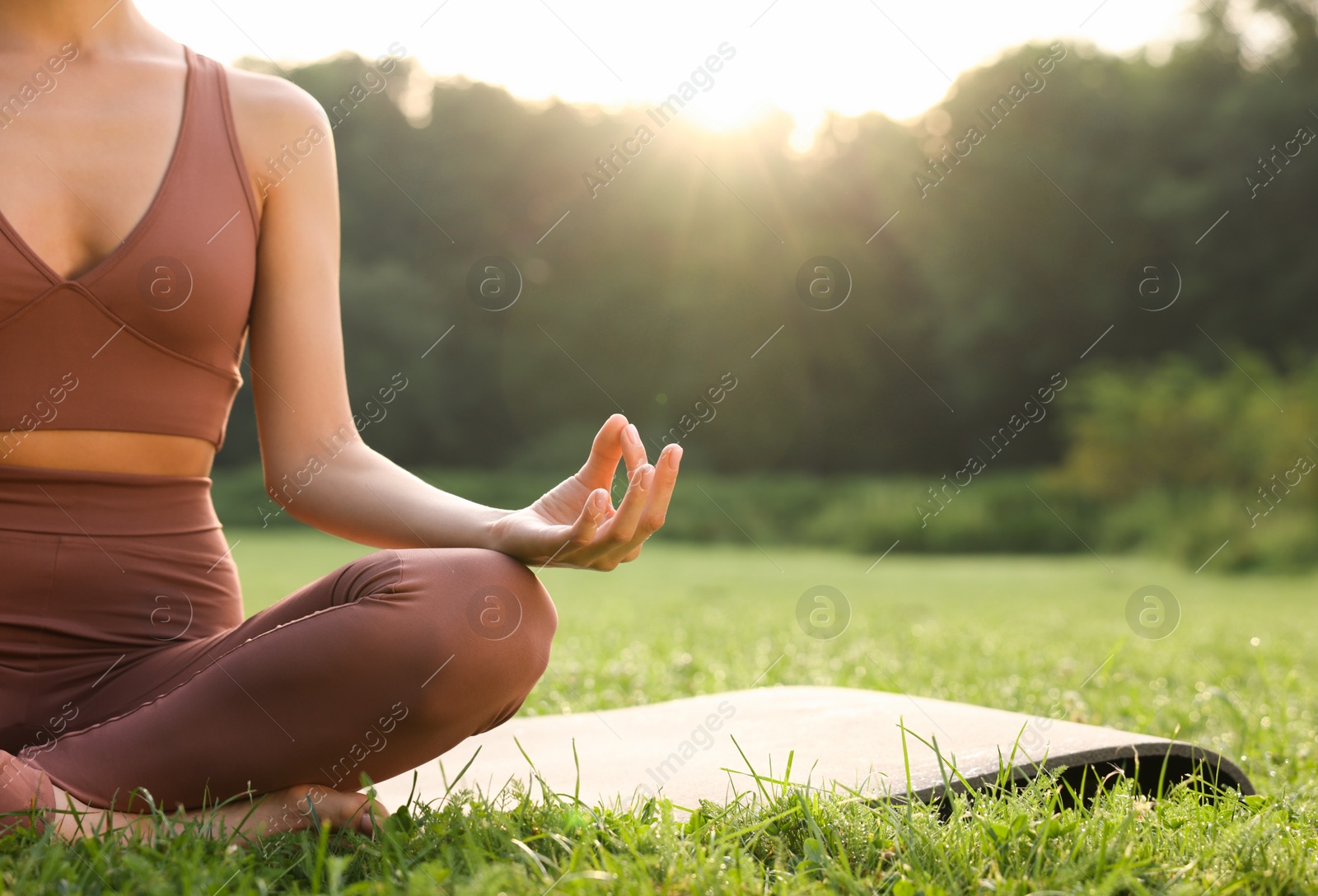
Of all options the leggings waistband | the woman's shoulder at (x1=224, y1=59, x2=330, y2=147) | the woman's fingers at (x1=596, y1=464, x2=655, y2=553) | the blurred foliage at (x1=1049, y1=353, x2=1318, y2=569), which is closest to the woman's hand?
the woman's fingers at (x1=596, y1=464, x2=655, y2=553)

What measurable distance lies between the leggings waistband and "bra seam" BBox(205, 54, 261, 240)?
487 millimetres

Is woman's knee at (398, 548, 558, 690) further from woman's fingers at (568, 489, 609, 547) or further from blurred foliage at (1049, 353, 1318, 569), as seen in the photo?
blurred foliage at (1049, 353, 1318, 569)

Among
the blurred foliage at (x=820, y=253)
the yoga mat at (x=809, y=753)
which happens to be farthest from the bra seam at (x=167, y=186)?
the blurred foliage at (x=820, y=253)

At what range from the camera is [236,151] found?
1947 millimetres

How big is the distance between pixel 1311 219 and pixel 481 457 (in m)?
18.4

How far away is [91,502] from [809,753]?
148 centimetres

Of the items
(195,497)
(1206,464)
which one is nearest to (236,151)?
(195,497)

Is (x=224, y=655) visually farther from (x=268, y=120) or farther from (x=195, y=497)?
(x=268, y=120)

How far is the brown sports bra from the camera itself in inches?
67.4

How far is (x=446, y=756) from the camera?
243 cm

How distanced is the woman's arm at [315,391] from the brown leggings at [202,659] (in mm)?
133

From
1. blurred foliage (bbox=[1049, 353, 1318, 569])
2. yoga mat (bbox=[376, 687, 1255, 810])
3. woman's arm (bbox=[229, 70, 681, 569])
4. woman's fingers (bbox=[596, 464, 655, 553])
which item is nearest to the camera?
woman's fingers (bbox=[596, 464, 655, 553])

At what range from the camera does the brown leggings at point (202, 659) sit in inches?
61.0

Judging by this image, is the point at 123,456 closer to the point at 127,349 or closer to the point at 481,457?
the point at 127,349
